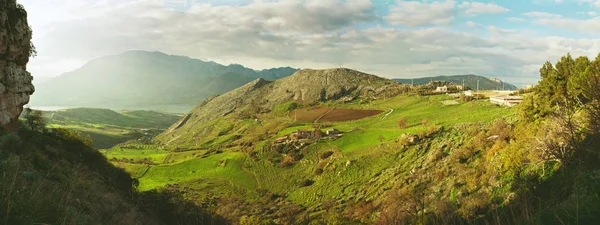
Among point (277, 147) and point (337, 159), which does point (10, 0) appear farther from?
point (277, 147)

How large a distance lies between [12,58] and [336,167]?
55982 mm

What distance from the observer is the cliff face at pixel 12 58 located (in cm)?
2973

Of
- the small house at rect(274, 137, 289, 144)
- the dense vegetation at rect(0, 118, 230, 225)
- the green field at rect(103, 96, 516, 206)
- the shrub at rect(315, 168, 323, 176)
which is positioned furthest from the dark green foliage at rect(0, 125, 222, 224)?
the small house at rect(274, 137, 289, 144)

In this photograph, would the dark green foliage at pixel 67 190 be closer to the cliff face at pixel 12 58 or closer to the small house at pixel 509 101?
the cliff face at pixel 12 58

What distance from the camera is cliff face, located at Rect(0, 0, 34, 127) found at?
29730 millimetres

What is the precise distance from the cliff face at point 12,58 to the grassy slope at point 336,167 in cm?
4211

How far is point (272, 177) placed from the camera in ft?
266

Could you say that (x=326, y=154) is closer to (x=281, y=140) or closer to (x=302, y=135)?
(x=302, y=135)

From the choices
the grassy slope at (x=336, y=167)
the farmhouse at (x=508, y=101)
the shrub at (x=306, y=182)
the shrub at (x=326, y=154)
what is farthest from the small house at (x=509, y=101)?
the shrub at (x=306, y=182)

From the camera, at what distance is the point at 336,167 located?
7056cm

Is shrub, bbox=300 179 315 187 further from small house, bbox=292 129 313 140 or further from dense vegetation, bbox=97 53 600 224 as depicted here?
small house, bbox=292 129 313 140

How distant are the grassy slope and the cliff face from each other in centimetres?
4211

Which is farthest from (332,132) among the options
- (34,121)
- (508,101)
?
(34,121)

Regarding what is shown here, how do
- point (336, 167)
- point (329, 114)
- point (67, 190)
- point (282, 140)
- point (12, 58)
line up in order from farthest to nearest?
point (329, 114), point (282, 140), point (336, 167), point (12, 58), point (67, 190)
